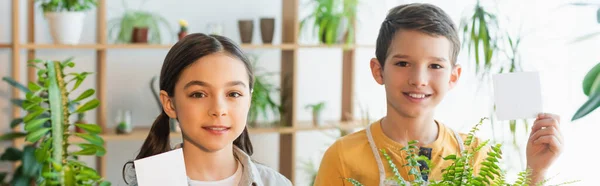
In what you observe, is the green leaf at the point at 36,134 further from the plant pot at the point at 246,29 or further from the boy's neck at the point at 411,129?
the plant pot at the point at 246,29

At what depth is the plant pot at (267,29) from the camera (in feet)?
14.0

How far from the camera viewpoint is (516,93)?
155 centimetres

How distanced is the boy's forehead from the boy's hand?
26cm

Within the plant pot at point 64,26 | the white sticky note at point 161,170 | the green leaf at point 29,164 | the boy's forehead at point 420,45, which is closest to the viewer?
the white sticky note at point 161,170

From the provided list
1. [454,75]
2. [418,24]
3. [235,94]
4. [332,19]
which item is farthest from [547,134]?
[332,19]

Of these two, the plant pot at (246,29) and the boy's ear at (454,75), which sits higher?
the plant pot at (246,29)

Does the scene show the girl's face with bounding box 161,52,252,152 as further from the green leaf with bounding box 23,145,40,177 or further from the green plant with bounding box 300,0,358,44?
the green plant with bounding box 300,0,358,44

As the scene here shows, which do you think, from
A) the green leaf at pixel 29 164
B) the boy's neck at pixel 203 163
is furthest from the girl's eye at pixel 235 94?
the green leaf at pixel 29 164

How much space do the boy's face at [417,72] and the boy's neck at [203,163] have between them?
417 millimetres

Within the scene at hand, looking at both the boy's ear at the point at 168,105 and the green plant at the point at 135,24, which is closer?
the boy's ear at the point at 168,105

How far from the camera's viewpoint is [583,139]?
2.97 meters

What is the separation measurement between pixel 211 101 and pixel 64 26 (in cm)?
251

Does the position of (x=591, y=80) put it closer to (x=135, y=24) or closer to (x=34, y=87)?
(x=34, y=87)

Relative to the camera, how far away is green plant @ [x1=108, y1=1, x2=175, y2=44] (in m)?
4.08
